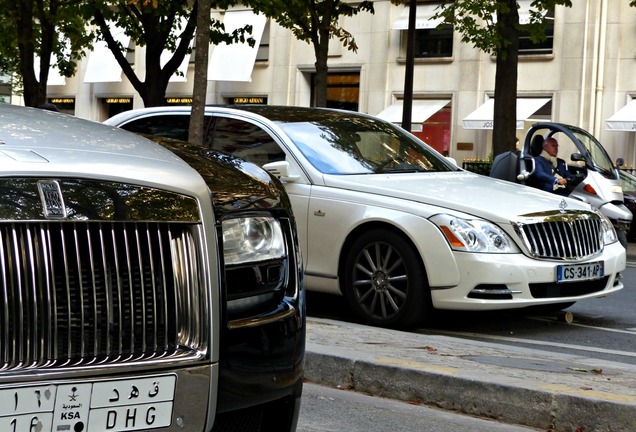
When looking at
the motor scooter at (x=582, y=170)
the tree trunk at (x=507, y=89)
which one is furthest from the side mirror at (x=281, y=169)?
the tree trunk at (x=507, y=89)

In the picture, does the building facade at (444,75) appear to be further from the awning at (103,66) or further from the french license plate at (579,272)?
the french license plate at (579,272)

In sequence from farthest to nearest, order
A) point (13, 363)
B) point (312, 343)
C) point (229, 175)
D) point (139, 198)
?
point (312, 343) < point (229, 175) < point (139, 198) < point (13, 363)

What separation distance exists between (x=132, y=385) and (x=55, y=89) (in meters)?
46.8

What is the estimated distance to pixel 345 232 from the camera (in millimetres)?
8305

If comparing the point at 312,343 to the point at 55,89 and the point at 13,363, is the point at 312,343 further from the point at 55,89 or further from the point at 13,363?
the point at 55,89

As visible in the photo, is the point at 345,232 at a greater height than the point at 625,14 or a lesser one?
lesser

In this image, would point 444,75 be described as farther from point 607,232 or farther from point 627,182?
point 607,232

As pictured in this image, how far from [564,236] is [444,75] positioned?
94.3 ft

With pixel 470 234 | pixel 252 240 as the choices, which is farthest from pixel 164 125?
pixel 252 240

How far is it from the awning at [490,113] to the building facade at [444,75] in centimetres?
4

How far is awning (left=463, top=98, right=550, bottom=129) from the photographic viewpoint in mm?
33844

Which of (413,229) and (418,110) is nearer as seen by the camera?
(413,229)

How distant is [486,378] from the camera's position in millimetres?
5715

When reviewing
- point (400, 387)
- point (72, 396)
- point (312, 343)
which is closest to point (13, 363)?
point (72, 396)
